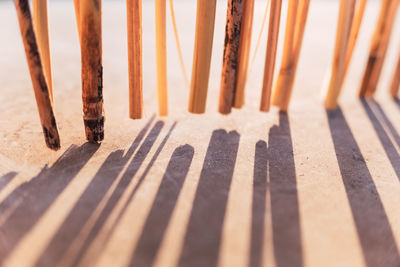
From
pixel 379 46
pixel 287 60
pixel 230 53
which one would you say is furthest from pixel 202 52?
pixel 379 46

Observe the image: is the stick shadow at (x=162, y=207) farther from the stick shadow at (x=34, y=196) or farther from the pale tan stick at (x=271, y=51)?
the pale tan stick at (x=271, y=51)

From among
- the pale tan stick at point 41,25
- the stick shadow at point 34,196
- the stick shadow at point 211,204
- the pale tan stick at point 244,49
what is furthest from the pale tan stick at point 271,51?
the pale tan stick at point 41,25

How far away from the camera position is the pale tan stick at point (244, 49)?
196 cm

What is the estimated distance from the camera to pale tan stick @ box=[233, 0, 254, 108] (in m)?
1.96

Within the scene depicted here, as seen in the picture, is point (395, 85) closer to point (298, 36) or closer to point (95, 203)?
point (298, 36)

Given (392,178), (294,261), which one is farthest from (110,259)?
(392,178)

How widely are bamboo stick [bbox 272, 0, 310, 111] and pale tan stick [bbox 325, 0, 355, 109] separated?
26 centimetres

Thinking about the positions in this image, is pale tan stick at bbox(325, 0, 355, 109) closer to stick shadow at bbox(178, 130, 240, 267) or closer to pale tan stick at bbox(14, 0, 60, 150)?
stick shadow at bbox(178, 130, 240, 267)

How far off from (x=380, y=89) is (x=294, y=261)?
7.51 ft

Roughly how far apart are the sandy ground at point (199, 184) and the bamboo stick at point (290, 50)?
142 mm

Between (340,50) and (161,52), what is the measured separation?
1219mm

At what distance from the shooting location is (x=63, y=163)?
69.4 inches

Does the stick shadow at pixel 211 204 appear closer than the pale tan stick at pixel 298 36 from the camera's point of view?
Yes

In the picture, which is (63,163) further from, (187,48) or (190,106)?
(187,48)
